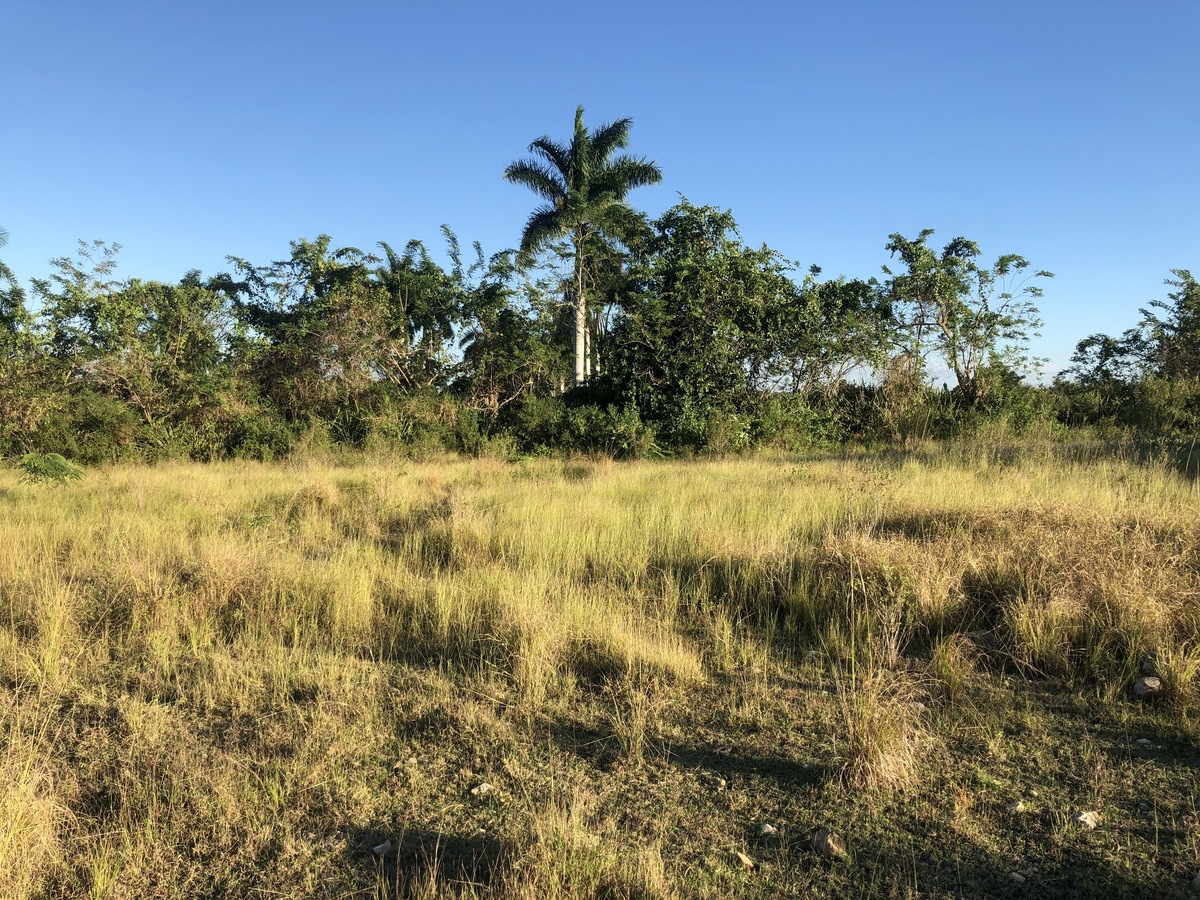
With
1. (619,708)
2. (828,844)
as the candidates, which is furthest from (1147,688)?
(619,708)

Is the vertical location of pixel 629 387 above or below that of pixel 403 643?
above

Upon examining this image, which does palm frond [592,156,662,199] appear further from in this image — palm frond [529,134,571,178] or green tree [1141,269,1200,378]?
green tree [1141,269,1200,378]

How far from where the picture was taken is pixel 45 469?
34.9ft

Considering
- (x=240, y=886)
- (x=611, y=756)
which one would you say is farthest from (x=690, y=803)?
(x=240, y=886)

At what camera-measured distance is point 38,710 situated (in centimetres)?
347

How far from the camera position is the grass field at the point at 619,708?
2365mm

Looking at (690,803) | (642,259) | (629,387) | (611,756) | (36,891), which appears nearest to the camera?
(36,891)

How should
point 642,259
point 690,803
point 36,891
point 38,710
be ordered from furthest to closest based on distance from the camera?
1. point 642,259
2. point 38,710
3. point 690,803
4. point 36,891

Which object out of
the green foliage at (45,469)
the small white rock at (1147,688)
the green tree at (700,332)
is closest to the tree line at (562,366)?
the green tree at (700,332)

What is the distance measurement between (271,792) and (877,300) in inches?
751

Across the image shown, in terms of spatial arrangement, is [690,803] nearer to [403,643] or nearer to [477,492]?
[403,643]

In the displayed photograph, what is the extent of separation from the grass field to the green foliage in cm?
503

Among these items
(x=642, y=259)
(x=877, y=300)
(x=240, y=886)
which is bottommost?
(x=240, y=886)

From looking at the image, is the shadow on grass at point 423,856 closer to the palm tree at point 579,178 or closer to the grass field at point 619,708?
the grass field at point 619,708
